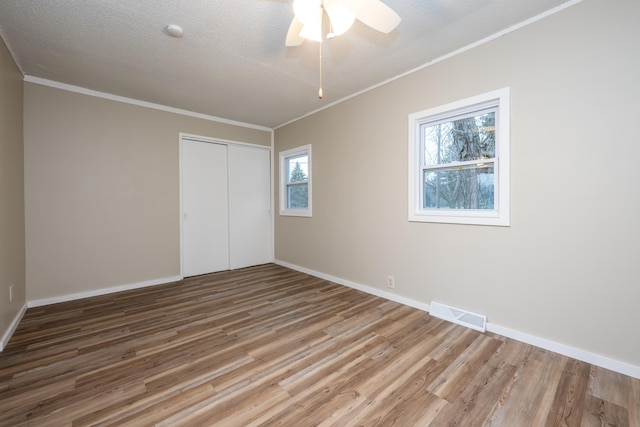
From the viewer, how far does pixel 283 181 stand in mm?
4816

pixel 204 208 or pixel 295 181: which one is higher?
pixel 295 181

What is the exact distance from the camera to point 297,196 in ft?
15.3

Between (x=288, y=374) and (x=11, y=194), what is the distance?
3.00 meters

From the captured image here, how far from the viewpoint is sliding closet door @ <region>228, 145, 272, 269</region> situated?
4.56 metres

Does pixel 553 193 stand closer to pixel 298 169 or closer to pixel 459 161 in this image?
pixel 459 161

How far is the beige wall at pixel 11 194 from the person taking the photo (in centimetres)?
217

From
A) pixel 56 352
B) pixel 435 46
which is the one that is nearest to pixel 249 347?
pixel 56 352

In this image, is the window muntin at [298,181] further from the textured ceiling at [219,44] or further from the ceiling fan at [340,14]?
the ceiling fan at [340,14]

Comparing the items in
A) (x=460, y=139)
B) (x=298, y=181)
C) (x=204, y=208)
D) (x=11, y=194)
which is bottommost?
(x=204, y=208)

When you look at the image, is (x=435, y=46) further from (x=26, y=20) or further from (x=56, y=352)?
(x=56, y=352)

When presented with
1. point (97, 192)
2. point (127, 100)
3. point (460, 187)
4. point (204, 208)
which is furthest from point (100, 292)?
point (460, 187)

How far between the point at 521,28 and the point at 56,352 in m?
4.50

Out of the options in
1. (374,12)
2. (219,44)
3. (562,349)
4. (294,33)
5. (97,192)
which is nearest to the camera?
(374,12)

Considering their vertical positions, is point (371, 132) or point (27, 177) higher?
point (371, 132)
